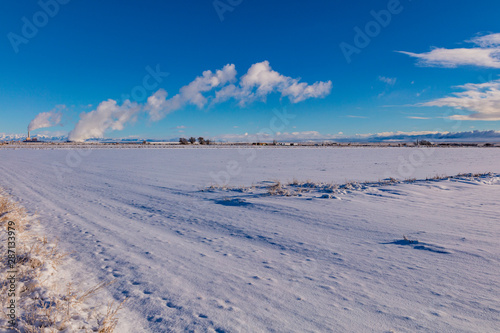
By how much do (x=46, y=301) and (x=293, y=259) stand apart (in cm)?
329

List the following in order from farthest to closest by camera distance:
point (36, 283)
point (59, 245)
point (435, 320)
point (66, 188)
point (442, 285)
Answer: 1. point (66, 188)
2. point (59, 245)
3. point (442, 285)
4. point (36, 283)
5. point (435, 320)

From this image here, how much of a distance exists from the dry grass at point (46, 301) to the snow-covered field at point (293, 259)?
0.26 meters

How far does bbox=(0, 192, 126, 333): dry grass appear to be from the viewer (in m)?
2.60

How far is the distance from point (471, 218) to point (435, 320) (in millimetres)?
4890

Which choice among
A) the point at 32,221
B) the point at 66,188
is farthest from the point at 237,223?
the point at 66,188

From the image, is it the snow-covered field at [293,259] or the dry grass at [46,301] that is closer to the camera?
the dry grass at [46,301]

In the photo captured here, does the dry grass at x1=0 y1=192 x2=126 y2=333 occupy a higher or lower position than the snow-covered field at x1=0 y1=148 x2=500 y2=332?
higher

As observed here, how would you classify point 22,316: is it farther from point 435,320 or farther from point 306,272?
point 435,320

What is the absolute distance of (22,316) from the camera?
2686mm

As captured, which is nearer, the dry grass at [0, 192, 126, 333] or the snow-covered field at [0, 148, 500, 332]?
the dry grass at [0, 192, 126, 333]

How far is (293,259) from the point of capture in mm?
4586

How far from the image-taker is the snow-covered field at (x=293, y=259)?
3.02 meters

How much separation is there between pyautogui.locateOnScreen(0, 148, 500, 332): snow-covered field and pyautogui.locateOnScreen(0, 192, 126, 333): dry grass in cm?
26

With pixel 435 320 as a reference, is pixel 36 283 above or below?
above
